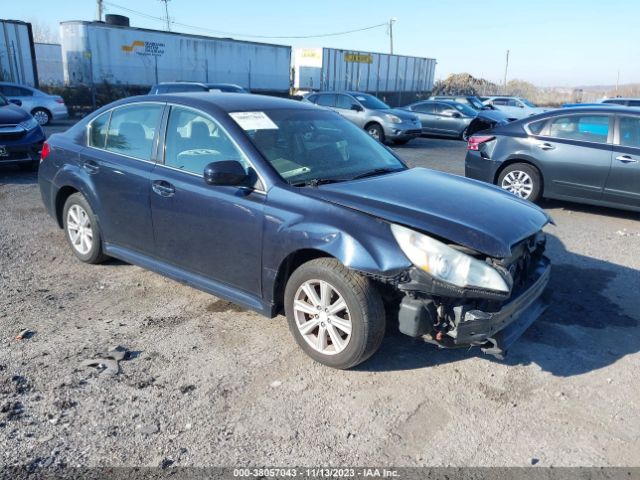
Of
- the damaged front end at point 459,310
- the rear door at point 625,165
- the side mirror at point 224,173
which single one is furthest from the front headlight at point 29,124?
the rear door at point 625,165

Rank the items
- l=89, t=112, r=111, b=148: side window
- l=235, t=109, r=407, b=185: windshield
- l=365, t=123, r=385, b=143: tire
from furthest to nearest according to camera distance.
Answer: l=365, t=123, r=385, b=143: tire, l=89, t=112, r=111, b=148: side window, l=235, t=109, r=407, b=185: windshield

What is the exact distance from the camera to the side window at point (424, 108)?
1964 cm

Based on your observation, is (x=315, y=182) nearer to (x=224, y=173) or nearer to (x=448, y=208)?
(x=224, y=173)

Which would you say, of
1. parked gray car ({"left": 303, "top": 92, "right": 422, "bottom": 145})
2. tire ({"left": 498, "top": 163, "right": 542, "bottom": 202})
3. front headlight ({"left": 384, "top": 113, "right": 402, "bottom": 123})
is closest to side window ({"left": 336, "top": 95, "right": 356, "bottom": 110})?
parked gray car ({"left": 303, "top": 92, "right": 422, "bottom": 145})

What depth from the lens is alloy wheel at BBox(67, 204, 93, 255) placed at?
5.07 metres

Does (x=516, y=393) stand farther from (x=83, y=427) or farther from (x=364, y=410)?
(x=83, y=427)

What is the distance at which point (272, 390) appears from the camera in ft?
10.8

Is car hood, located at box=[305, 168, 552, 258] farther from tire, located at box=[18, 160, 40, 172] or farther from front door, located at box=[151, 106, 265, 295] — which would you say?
tire, located at box=[18, 160, 40, 172]

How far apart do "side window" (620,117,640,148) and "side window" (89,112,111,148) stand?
645cm

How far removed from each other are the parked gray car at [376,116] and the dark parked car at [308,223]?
36.8ft

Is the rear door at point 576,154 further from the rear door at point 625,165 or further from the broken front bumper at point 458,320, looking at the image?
the broken front bumper at point 458,320

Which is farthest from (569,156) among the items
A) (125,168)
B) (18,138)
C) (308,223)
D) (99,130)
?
(18,138)

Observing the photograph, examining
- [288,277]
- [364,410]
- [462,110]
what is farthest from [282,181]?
[462,110]

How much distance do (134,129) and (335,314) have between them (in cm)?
251
